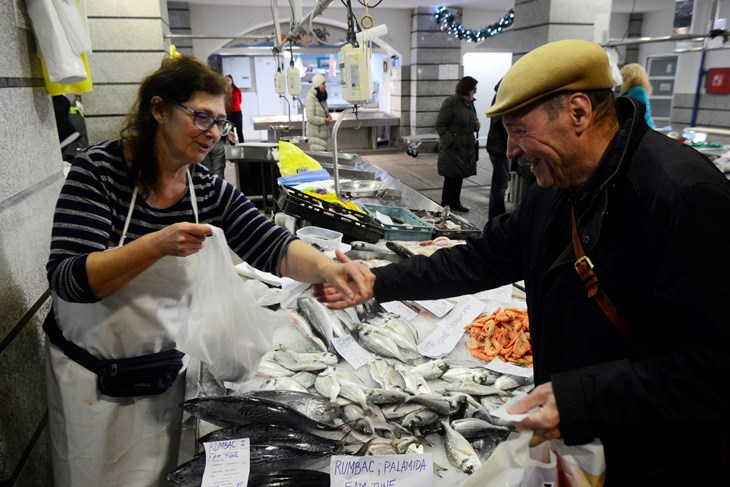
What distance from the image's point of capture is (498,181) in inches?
306

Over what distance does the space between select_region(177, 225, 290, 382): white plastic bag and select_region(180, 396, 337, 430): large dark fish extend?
156mm

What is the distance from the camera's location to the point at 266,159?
307 inches

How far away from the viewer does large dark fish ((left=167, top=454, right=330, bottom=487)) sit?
4.83 feet

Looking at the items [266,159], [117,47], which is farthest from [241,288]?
[266,159]

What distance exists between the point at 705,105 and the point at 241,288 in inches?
580

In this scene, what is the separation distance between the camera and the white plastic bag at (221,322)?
5.94ft

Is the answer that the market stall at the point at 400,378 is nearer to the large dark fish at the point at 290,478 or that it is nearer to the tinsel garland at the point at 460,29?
the large dark fish at the point at 290,478

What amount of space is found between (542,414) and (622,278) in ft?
1.26

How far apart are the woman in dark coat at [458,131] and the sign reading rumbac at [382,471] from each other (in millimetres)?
7250

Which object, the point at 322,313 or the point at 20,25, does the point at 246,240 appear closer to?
the point at 322,313

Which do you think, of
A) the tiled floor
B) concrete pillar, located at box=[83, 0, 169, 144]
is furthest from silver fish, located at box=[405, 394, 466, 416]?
the tiled floor

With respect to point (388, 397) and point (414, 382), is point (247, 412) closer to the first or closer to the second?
point (388, 397)

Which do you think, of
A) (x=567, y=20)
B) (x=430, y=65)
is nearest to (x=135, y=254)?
(x=567, y=20)

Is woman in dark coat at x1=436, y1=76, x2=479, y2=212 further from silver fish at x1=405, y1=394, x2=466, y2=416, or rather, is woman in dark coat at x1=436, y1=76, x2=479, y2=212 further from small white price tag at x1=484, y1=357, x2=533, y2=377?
silver fish at x1=405, y1=394, x2=466, y2=416
